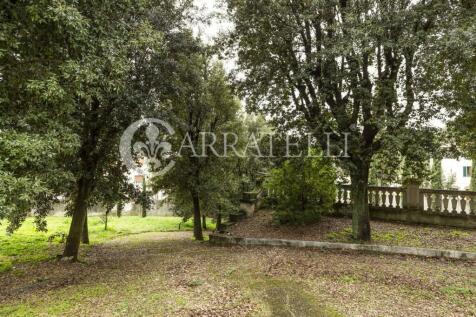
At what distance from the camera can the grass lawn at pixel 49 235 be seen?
1398cm

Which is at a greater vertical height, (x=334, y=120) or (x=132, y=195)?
(x=334, y=120)

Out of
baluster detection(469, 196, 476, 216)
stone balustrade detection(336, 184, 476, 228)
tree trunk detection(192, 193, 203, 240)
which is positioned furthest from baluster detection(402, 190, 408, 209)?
tree trunk detection(192, 193, 203, 240)

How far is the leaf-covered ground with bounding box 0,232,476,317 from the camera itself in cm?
614

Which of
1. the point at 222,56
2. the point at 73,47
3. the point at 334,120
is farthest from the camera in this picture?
the point at 222,56

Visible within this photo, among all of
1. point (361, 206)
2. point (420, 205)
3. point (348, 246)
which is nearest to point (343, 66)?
point (361, 206)

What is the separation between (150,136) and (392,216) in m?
11.0

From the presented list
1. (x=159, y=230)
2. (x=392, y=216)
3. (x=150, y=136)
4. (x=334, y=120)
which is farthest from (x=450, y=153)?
(x=159, y=230)

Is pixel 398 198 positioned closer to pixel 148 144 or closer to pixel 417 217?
pixel 417 217

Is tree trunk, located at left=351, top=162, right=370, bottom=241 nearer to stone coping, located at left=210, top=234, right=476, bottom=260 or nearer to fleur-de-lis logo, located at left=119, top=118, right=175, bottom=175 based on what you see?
stone coping, located at left=210, top=234, right=476, bottom=260

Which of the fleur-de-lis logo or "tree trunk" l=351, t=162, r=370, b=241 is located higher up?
the fleur-de-lis logo

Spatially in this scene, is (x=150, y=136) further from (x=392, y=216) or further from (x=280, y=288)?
(x=392, y=216)

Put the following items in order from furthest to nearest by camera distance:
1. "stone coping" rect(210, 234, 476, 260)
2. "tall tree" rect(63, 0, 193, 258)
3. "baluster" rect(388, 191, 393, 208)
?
"baluster" rect(388, 191, 393, 208) → "stone coping" rect(210, 234, 476, 260) → "tall tree" rect(63, 0, 193, 258)

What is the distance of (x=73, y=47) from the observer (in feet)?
21.8

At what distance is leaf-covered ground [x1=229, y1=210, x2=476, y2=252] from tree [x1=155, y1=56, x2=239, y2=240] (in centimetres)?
304
